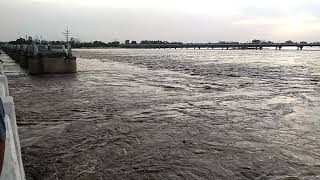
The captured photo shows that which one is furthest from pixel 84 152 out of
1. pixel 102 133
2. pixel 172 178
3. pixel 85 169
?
pixel 172 178

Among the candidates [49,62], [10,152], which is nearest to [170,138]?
[10,152]

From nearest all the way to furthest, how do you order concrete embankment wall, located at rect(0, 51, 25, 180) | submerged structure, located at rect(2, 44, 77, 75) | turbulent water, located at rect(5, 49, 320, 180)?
concrete embankment wall, located at rect(0, 51, 25, 180)
turbulent water, located at rect(5, 49, 320, 180)
submerged structure, located at rect(2, 44, 77, 75)

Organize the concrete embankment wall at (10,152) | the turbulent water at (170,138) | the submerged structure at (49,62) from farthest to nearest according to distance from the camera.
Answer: the submerged structure at (49,62), the turbulent water at (170,138), the concrete embankment wall at (10,152)

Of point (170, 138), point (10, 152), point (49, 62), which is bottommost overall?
point (170, 138)

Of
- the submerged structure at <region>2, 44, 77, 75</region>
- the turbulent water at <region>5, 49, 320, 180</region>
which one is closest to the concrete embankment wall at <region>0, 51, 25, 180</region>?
the turbulent water at <region>5, 49, 320, 180</region>

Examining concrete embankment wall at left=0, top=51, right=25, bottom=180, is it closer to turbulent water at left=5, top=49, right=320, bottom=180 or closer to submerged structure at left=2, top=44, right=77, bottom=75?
turbulent water at left=5, top=49, right=320, bottom=180

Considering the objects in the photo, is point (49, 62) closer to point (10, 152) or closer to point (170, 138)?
point (170, 138)

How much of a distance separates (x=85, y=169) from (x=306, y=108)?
473 inches

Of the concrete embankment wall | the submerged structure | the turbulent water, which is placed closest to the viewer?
the concrete embankment wall

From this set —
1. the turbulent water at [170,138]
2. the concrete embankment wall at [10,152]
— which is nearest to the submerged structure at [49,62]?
the turbulent water at [170,138]

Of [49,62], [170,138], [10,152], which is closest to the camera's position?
[10,152]

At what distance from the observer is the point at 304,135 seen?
11641mm

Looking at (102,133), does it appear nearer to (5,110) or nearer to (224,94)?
(5,110)

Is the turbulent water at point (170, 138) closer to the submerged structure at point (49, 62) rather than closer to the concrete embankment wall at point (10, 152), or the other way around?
the concrete embankment wall at point (10, 152)
